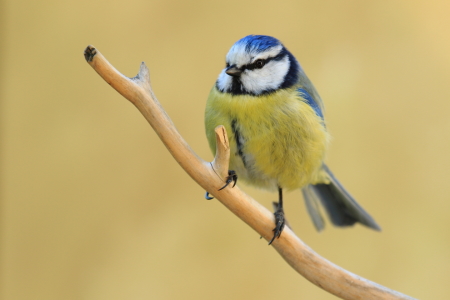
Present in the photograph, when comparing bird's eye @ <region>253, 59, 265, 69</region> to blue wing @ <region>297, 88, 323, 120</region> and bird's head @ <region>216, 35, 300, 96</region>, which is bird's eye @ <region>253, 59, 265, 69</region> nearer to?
bird's head @ <region>216, 35, 300, 96</region>

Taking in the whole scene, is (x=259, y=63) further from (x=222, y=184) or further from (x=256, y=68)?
(x=222, y=184)

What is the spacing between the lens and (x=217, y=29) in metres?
1.50

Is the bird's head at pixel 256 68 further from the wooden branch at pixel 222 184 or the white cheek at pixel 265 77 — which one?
the wooden branch at pixel 222 184

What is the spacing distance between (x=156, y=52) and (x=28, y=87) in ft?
1.29

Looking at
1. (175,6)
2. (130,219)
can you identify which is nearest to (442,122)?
(175,6)

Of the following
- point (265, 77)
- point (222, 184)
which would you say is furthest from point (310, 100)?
point (222, 184)

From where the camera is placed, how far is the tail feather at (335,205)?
3.81 ft

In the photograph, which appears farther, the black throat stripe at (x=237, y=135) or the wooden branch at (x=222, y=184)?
the black throat stripe at (x=237, y=135)

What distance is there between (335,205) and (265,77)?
43 centimetres

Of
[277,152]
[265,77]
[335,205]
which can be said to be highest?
[265,77]

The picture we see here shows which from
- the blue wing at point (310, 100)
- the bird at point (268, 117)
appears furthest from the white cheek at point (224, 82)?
the blue wing at point (310, 100)

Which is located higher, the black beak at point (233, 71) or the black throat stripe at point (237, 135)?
the black beak at point (233, 71)

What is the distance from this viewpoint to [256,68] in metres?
0.92

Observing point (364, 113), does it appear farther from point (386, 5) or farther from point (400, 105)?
point (386, 5)
